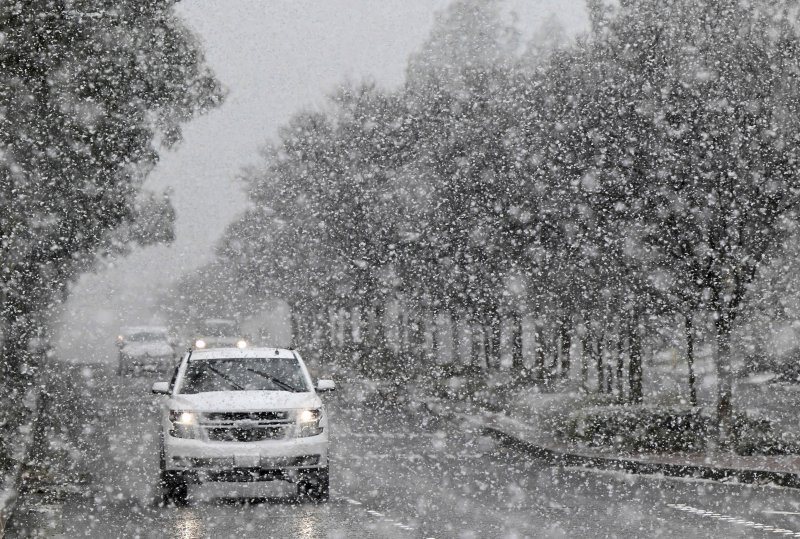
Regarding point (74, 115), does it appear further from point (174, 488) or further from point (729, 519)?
point (729, 519)

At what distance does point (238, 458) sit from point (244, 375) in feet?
5.74

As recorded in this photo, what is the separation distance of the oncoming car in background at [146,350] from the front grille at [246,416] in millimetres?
27583

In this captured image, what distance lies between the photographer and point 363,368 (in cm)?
4156

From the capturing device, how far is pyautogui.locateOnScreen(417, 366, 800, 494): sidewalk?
1481 cm

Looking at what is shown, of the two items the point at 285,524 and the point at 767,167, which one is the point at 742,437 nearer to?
the point at 767,167

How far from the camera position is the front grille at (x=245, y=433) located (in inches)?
497

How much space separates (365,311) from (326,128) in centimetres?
816

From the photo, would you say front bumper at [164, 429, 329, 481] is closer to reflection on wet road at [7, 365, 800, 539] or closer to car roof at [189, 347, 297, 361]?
reflection on wet road at [7, 365, 800, 539]

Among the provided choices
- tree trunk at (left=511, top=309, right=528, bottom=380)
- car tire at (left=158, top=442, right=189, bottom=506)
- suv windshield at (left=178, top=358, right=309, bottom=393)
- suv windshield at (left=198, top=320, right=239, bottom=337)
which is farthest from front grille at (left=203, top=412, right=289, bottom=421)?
suv windshield at (left=198, top=320, right=239, bottom=337)

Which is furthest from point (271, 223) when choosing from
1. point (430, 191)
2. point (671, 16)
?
point (671, 16)

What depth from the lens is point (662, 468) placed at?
51.1 feet

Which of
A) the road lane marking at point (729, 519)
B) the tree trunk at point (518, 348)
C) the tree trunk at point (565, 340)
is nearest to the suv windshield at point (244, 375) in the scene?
the road lane marking at point (729, 519)

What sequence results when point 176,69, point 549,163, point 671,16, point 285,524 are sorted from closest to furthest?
point 285,524, point 671,16, point 549,163, point 176,69

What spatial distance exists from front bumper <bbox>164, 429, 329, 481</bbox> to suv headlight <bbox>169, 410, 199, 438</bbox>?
0.08 metres
